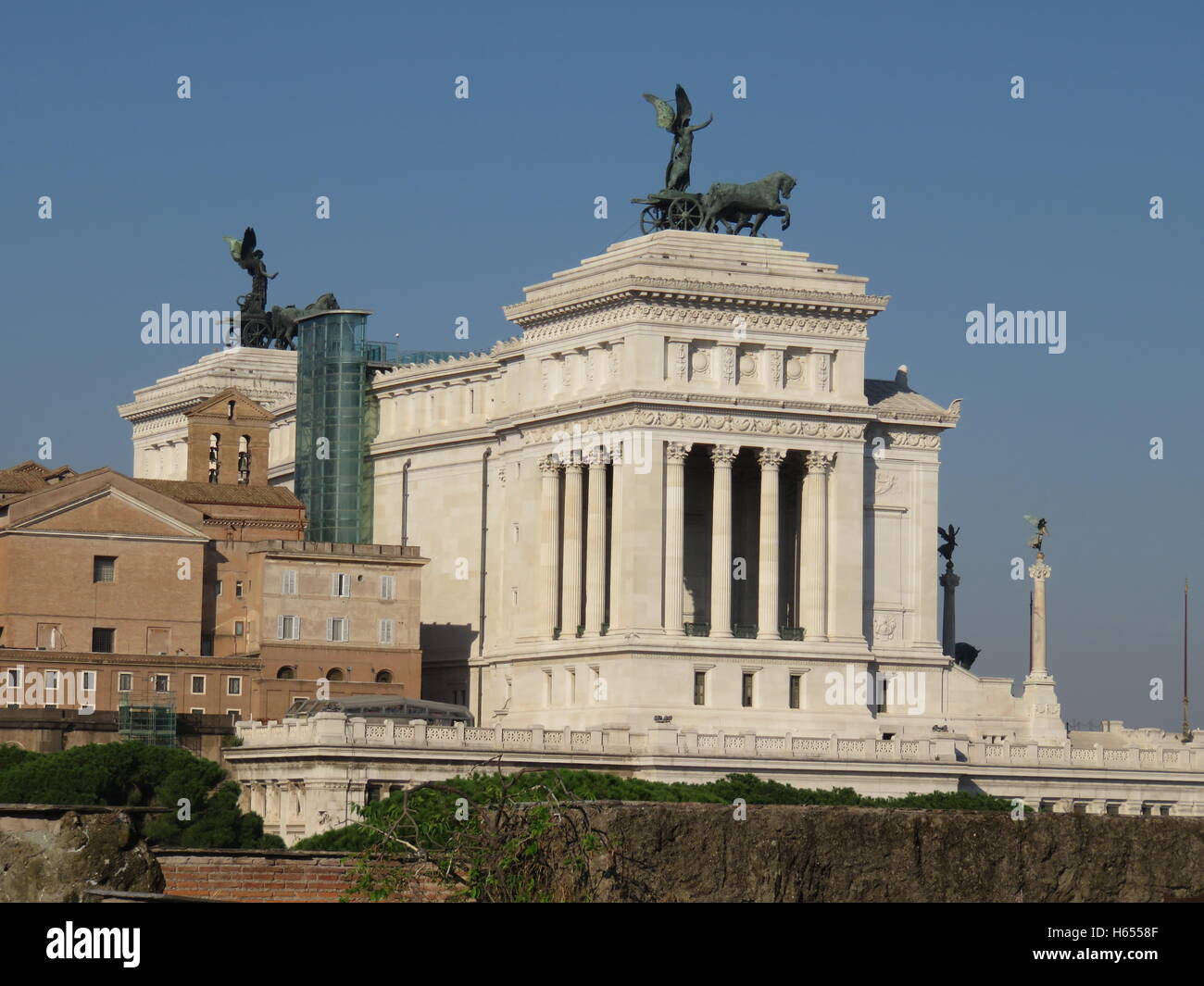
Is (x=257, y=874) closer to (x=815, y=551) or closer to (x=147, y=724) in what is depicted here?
(x=147, y=724)

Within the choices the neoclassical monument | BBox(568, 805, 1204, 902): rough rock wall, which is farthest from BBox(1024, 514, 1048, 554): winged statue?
BBox(568, 805, 1204, 902): rough rock wall

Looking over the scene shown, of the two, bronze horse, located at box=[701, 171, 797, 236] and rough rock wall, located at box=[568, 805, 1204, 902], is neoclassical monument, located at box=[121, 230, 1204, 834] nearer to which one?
bronze horse, located at box=[701, 171, 797, 236]

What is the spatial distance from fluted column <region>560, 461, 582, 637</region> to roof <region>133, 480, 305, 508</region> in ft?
73.3

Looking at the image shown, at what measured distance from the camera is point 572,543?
123 meters

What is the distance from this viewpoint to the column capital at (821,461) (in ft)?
404

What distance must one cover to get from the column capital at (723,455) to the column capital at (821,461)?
12.8 feet

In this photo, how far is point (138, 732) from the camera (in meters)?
114

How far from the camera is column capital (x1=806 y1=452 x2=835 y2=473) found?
4850 inches

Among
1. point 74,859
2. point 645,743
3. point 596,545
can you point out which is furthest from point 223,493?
point 74,859

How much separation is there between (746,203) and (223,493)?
3172 centimetres

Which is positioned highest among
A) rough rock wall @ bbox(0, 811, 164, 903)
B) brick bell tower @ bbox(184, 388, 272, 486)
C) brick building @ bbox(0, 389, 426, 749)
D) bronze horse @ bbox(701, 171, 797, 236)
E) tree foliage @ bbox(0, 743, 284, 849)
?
bronze horse @ bbox(701, 171, 797, 236)

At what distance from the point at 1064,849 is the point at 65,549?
283 ft

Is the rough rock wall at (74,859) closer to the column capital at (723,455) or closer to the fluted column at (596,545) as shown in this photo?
the fluted column at (596,545)
